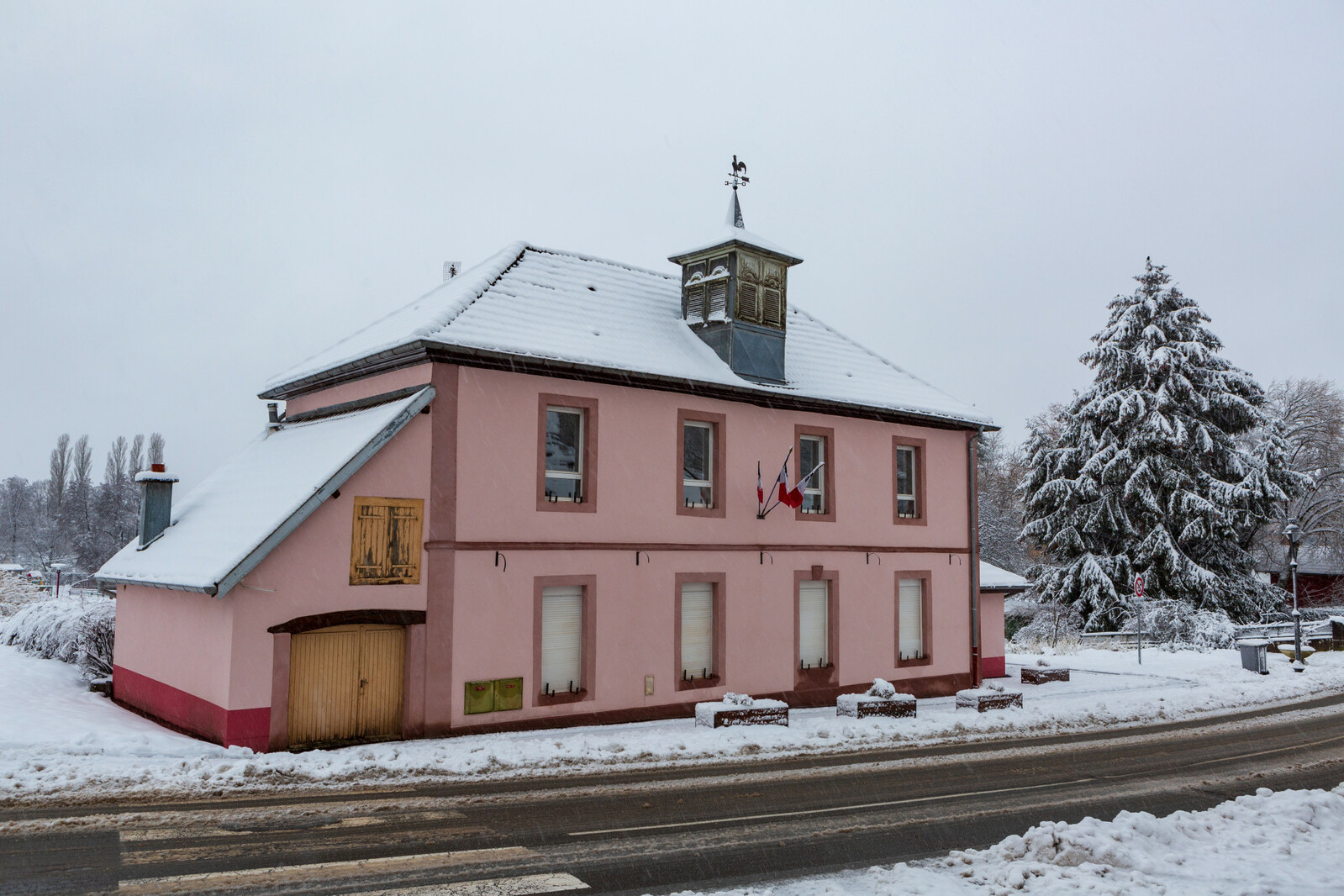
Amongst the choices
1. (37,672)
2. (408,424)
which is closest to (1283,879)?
(408,424)

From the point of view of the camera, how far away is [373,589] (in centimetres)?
1479

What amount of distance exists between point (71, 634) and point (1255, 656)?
32.1m

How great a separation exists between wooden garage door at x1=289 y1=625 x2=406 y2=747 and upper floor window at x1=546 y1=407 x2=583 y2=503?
150 inches

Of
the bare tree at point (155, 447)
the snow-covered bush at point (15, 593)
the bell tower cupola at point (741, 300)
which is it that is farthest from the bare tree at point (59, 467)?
the bell tower cupola at point (741, 300)

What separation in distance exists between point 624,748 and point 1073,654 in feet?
79.7

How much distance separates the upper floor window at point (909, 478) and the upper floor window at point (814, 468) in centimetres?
248

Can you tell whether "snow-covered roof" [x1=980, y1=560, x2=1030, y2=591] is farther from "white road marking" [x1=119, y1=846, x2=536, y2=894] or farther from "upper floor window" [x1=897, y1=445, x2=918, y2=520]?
"white road marking" [x1=119, y1=846, x2=536, y2=894]

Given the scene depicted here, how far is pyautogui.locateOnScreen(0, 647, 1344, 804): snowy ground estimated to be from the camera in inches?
458

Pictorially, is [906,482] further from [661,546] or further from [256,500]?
[256,500]

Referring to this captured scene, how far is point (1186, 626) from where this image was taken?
1427 inches

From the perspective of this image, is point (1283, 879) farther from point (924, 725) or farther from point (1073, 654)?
point (1073, 654)

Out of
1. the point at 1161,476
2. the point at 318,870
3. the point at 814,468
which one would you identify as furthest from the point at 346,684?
the point at 1161,476

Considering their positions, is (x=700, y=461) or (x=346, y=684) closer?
(x=346, y=684)

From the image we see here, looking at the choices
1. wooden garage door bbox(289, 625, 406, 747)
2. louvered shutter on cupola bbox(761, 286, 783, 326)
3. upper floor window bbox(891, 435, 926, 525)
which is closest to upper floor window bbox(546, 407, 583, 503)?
wooden garage door bbox(289, 625, 406, 747)
